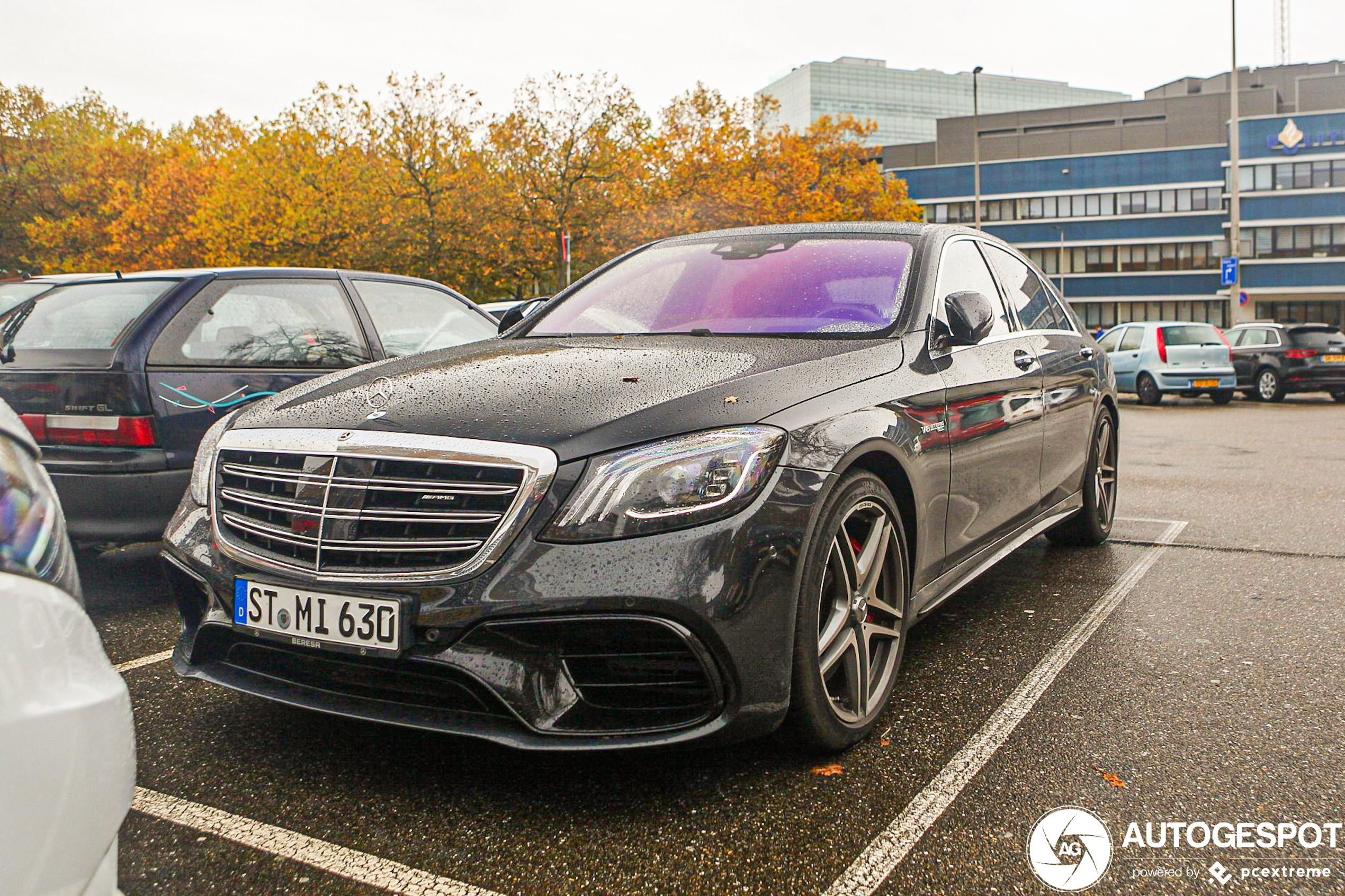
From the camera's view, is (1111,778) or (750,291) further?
(750,291)

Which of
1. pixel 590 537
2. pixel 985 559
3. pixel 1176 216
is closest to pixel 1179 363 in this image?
pixel 985 559

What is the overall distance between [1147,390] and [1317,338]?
315 cm

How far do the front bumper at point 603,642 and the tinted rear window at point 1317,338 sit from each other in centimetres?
2047

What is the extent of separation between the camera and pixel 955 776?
9.23 feet

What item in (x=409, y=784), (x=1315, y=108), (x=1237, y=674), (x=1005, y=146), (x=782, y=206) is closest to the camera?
(x=409, y=784)

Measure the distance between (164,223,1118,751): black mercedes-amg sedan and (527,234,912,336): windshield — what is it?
0.11m

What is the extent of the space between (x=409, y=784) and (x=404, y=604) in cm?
57

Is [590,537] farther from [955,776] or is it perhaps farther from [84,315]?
[84,315]

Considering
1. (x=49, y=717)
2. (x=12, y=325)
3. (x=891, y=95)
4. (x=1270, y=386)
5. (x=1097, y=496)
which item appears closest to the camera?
(x=49, y=717)

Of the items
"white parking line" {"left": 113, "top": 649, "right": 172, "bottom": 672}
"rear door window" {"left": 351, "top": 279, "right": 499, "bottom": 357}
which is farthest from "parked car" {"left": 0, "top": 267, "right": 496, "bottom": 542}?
"white parking line" {"left": 113, "top": 649, "right": 172, "bottom": 672}

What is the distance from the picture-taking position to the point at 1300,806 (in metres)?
2.61

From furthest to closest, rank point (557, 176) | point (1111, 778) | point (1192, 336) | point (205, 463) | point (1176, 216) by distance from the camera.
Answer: point (1176, 216)
point (557, 176)
point (1192, 336)
point (205, 463)
point (1111, 778)

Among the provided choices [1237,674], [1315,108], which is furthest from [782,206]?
[1315,108]

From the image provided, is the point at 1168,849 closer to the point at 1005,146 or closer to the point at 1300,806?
the point at 1300,806
